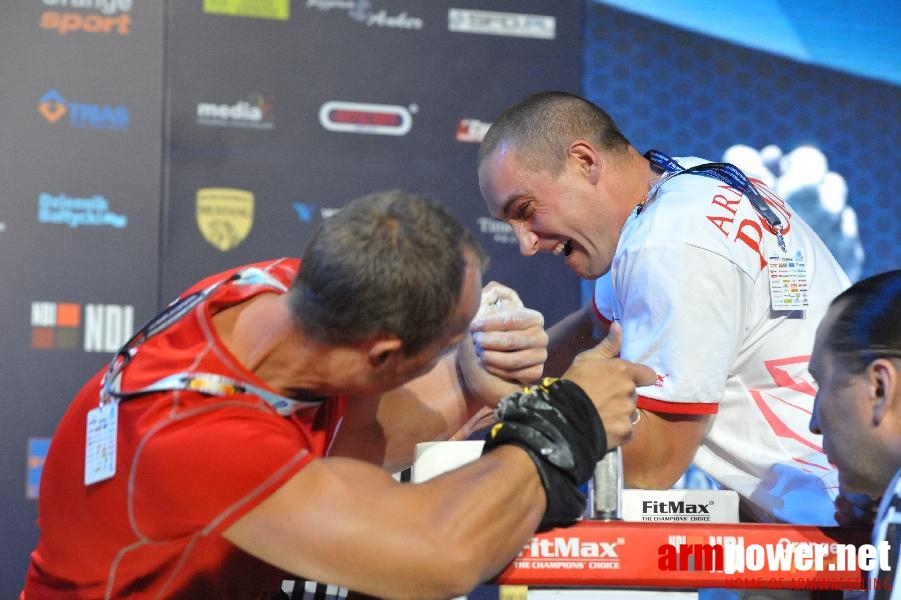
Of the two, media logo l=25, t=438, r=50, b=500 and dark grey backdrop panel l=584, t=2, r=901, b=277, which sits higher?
dark grey backdrop panel l=584, t=2, r=901, b=277

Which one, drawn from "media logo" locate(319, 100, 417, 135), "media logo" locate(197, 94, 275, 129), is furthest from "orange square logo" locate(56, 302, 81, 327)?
"media logo" locate(319, 100, 417, 135)

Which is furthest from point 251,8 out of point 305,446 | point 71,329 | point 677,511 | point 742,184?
point 677,511

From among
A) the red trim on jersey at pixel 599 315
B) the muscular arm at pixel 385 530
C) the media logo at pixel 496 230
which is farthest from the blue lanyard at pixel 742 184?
the media logo at pixel 496 230

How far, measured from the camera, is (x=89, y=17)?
3.72 meters

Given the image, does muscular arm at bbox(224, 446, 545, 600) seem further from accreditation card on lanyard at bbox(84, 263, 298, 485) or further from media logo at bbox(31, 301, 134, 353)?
media logo at bbox(31, 301, 134, 353)

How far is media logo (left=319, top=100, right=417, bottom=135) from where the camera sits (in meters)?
3.85

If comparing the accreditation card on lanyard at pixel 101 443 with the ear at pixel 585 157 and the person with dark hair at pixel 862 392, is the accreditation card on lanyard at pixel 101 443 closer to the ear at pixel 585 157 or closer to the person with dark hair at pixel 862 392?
the person with dark hair at pixel 862 392

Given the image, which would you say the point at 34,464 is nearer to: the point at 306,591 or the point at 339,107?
the point at 339,107

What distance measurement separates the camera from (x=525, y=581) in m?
1.39

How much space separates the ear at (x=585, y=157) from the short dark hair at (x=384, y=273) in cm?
104

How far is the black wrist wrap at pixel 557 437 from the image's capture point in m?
1.34

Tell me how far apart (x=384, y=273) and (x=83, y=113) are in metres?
2.76

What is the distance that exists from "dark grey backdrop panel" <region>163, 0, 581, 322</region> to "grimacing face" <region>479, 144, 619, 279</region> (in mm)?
1440

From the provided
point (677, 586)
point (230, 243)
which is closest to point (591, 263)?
point (677, 586)
